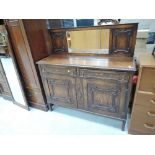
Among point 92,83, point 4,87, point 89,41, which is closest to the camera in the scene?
point 92,83

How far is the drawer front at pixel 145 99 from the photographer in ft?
4.25

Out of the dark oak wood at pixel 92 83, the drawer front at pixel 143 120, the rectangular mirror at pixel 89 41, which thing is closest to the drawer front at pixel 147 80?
the dark oak wood at pixel 92 83

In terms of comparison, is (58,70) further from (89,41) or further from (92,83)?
(89,41)

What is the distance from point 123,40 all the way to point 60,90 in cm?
107

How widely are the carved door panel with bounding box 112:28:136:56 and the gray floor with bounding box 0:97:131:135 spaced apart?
100 centimetres

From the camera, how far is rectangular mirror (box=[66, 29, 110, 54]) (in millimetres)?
1688

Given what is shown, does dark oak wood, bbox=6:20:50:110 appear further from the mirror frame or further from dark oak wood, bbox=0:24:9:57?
the mirror frame

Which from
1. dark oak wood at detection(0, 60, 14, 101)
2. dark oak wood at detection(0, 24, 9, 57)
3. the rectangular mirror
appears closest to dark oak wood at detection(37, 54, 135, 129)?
the rectangular mirror

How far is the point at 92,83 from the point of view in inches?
60.1

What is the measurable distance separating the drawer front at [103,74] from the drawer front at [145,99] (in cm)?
23

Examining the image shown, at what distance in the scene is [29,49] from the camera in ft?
5.44

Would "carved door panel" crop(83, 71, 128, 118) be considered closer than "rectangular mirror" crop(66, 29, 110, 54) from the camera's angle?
Yes

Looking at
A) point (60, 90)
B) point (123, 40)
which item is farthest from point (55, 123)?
point (123, 40)
